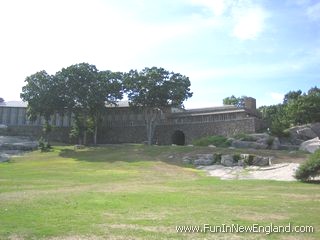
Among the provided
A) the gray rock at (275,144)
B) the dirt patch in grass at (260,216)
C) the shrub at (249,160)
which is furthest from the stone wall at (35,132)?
the dirt patch in grass at (260,216)

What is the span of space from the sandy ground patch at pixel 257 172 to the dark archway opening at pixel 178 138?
34524mm

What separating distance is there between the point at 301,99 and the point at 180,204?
62.6 m

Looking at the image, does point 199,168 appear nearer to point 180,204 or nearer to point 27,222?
point 180,204

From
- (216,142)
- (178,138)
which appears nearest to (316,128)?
(216,142)

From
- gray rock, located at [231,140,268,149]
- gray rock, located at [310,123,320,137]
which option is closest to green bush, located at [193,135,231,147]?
gray rock, located at [231,140,268,149]

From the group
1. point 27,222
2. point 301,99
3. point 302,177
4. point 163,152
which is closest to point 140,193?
point 27,222

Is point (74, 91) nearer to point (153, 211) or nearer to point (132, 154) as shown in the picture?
point (132, 154)

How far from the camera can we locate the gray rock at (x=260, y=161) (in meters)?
41.5

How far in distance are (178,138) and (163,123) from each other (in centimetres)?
390

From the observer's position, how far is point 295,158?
43.6 metres

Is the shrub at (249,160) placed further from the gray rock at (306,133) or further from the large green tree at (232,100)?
the large green tree at (232,100)

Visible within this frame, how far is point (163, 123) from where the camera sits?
258 feet

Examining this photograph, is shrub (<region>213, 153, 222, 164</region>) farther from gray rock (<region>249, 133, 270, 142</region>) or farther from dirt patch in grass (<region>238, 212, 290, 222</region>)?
dirt patch in grass (<region>238, 212, 290, 222</region>)

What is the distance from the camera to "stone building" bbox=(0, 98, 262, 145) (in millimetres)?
69688
